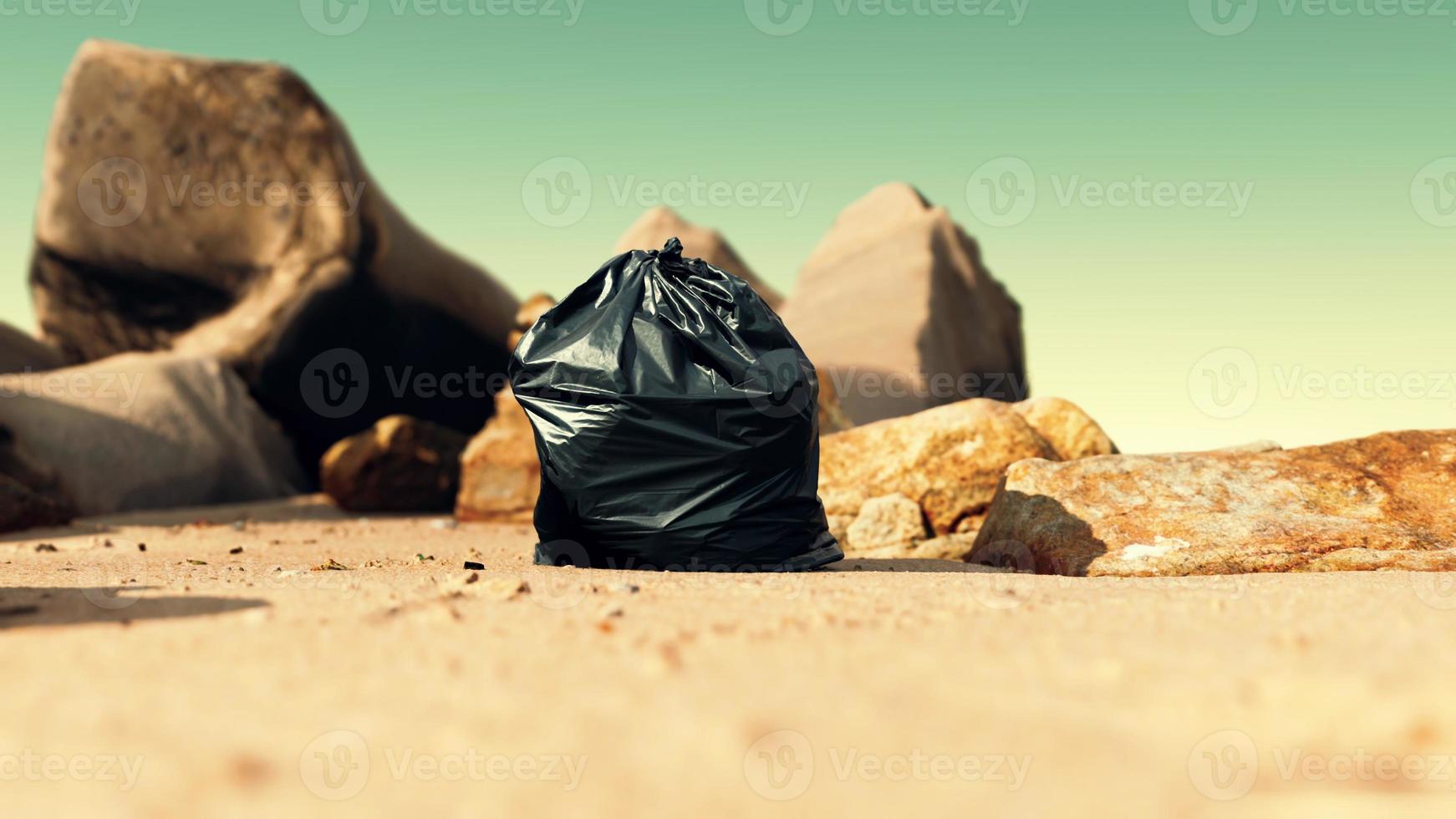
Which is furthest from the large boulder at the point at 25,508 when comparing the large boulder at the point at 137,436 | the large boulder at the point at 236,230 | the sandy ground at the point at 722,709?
the sandy ground at the point at 722,709

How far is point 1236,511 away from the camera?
3.12m

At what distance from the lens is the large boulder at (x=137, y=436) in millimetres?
5742

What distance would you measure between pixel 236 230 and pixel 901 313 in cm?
598

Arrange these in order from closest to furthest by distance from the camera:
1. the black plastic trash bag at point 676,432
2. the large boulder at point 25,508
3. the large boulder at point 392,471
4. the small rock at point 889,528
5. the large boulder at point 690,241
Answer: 1. the black plastic trash bag at point 676,432
2. the small rock at point 889,528
3. the large boulder at point 25,508
4. the large boulder at point 392,471
5. the large boulder at point 690,241

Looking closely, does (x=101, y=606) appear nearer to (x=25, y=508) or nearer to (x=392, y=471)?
(x=25, y=508)

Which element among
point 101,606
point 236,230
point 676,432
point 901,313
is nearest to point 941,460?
point 676,432

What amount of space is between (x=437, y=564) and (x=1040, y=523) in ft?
6.23

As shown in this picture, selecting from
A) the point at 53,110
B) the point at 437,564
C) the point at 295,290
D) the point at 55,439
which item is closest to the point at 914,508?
the point at 437,564

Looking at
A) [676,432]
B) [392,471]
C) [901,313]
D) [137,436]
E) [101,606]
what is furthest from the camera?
[901,313]

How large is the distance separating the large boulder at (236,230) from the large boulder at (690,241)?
382 centimetres

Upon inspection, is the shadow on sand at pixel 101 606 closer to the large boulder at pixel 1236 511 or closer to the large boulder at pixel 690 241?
the large boulder at pixel 1236 511

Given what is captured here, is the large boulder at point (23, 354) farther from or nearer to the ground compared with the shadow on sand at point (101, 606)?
nearer to the ground

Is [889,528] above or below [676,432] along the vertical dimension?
below

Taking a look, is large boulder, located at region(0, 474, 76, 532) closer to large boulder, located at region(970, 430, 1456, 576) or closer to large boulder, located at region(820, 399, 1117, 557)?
large boulder, located at region(820, 399, 1117, 557)
